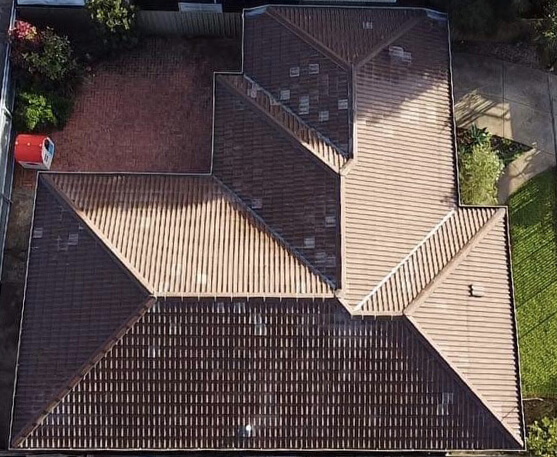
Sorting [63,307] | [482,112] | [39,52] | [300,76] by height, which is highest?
[300,76]

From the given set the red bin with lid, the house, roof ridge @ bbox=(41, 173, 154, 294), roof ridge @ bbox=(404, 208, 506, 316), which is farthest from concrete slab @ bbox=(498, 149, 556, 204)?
the red bin with lid

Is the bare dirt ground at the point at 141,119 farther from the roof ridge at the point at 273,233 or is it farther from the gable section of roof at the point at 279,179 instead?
the roof ridge at the point at 273,233

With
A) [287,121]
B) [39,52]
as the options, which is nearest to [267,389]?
[287,121]

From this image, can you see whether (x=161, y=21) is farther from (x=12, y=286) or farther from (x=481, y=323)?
(x=481, y=323)

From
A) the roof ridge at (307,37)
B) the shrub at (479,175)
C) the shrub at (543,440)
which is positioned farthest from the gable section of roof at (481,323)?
the roof ridge at (307,37)

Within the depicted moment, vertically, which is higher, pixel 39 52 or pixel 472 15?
pixel 472 15

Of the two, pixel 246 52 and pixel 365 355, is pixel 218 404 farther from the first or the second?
pixel 246 52
